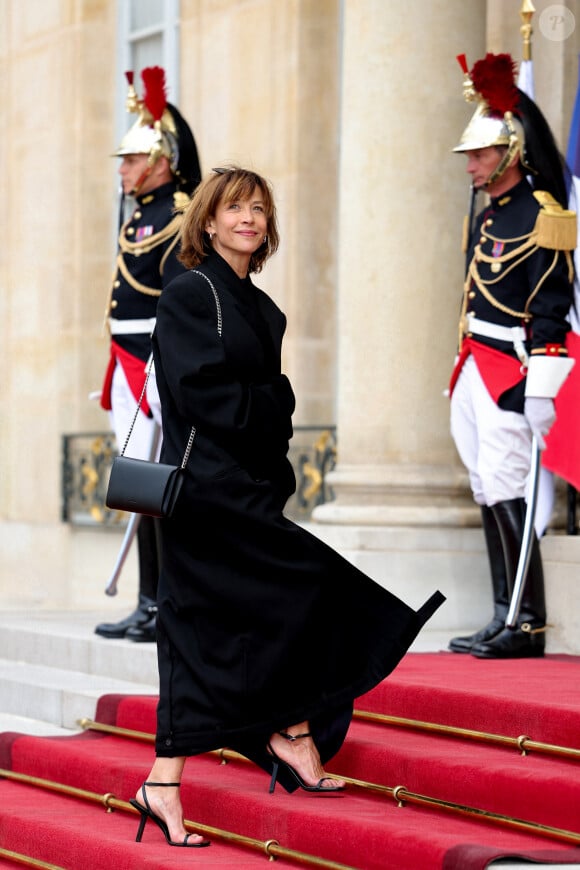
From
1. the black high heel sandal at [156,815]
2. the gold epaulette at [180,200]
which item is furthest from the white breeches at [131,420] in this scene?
the black high heel sandal at [156,815]

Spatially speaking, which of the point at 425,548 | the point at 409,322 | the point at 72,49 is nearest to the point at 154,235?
the point at 409,322

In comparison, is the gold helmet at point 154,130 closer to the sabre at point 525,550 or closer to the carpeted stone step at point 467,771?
the sabre at point 525,550

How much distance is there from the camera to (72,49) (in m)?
11.9

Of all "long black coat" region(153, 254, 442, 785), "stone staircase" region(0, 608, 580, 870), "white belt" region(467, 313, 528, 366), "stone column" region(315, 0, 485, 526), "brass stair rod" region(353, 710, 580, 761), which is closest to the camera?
"long black coat" region(153, 254, 442, 785)

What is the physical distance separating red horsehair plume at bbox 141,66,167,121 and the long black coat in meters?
3.17

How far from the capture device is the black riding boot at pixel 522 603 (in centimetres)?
665

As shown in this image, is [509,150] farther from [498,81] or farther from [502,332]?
[502,332]

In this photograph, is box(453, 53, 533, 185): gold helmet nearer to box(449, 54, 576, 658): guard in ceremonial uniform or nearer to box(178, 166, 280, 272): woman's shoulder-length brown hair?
box(449, 54, 576, 658): guard in ceremonial uniform

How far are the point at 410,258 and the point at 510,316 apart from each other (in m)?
1.30

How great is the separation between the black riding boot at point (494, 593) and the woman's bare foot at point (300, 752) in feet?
6.38

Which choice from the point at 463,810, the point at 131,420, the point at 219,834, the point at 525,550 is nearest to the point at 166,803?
the point at 219,834

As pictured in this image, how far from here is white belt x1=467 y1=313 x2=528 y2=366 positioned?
22.1 feet

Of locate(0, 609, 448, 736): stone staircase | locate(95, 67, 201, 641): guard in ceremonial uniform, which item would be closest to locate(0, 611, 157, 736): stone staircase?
locate(0, 609, 448, 736): stone staircase

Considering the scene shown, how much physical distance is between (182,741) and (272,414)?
901mm
